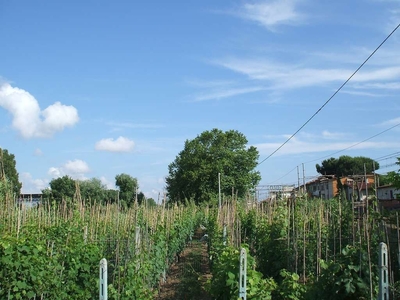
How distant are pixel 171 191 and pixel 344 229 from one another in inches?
1713

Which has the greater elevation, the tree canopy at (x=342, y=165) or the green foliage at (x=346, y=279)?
the tree canopy at (x=342, y=165)

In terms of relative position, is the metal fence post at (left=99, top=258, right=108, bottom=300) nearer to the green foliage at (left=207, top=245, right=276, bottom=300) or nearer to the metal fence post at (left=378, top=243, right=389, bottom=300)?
the green foliage at (left=207, top=245, right=276, bottom=300)

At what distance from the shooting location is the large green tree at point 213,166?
50750 mm

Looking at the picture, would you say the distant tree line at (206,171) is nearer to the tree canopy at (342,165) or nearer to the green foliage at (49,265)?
the tree canopy at (342,165)

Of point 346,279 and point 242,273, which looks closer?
point 346,279

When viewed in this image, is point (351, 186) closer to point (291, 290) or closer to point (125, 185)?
point (291, 290)

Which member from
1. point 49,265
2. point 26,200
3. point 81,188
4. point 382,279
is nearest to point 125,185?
point 81,188

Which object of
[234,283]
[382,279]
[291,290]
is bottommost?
[291,290]

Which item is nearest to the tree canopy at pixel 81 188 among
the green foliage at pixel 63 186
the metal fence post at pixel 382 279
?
the green foliage at pixel 63 186

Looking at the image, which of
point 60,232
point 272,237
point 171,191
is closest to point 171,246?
point 272,237

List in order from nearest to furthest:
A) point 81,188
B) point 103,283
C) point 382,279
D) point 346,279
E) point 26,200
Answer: point 382,279, point 346,279, point 103,283, point 26,200, point 81,188

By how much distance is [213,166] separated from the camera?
51.0 meters

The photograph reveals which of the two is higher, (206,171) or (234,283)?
(206,171)

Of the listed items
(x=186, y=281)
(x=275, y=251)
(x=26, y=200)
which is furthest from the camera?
(x=26, y=200)
